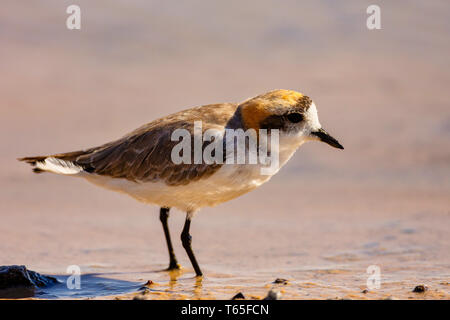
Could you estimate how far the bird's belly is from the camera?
6.29 meters

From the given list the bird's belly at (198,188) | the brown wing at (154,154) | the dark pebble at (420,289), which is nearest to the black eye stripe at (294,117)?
the bird's belly at (198,188)

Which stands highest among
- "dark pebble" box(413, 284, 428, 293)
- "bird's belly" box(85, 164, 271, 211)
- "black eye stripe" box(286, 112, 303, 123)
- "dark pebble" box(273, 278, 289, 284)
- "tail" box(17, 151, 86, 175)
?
"black eye stripe" box(286, 112, 303, 123)

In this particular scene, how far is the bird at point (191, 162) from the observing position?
250 inches

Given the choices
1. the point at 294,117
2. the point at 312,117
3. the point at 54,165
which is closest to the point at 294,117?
the point at 294,117

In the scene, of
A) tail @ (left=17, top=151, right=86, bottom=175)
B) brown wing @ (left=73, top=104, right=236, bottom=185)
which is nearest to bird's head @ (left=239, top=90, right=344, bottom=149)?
brown wing @ (left=73, top=104, right=236, bottom=185)

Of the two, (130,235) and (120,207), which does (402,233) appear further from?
(120,207)

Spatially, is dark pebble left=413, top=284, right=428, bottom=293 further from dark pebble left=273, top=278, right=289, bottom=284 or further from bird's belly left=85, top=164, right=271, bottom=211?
bird's belly left=85, top=164, right=271, bottom=211

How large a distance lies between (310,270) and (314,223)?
224cm

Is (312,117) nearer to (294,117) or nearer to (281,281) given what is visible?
(294,117)

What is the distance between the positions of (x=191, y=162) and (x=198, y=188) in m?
0.25

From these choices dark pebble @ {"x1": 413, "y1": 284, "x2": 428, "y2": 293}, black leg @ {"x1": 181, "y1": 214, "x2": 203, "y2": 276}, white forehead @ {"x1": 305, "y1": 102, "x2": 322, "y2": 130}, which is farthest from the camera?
black leg @ {"x1": 181, "y1": 214, "x2": 203, "y2": 276}

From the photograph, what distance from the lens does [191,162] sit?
6.51 meters

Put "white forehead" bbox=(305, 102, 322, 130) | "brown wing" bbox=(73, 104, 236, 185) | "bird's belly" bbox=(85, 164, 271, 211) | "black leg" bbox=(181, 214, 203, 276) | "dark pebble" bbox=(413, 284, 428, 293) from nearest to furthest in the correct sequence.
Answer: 1. "dark pebble" bbox=(413, 284, 428, 293)
2. "bird's belly" bbox=(85, 164, 271, 211)
3. "white forehead" bbox=(305, 102, 322, 130)
4. "brown wing" bbox=(73, 104, 236, 185)
5. "black leg" bbox=(181, 214, 203, 276)
